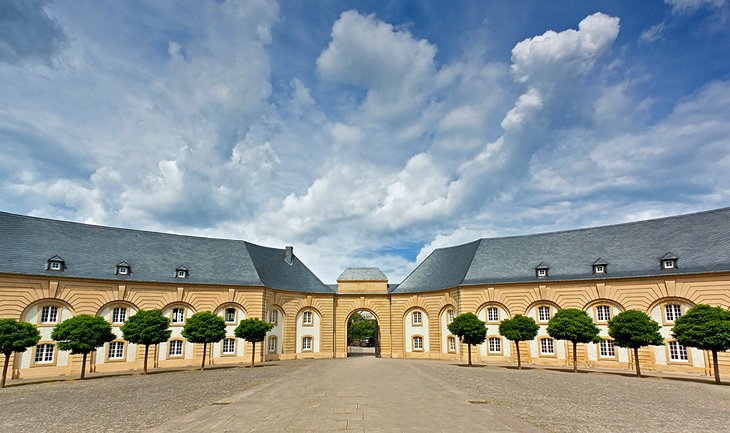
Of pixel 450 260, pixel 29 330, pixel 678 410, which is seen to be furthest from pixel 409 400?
pixel 450 260

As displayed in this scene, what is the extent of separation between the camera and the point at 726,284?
3042 centimetres

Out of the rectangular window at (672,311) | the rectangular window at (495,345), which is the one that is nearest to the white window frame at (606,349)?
the rectangular window at (672,311)

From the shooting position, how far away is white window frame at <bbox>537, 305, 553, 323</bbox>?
129ft

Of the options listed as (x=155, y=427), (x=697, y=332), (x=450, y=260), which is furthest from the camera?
(x=450, y=260)

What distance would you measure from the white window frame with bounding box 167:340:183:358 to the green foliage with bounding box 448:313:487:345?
25652 millimetres

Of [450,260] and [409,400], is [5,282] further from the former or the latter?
[450,260]

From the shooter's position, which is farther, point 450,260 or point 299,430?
point 450,260

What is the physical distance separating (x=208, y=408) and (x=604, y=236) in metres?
38.6

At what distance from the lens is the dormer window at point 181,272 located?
4112 cm

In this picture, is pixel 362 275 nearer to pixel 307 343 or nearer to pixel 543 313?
pixel 307 343

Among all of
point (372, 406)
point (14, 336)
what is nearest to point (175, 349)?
point (14, 336)

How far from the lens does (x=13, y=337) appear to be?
26234mm

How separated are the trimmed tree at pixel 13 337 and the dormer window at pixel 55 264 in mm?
8217

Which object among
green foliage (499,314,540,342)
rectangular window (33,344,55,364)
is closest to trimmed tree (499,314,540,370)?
green foliage (499,314,540,342)
